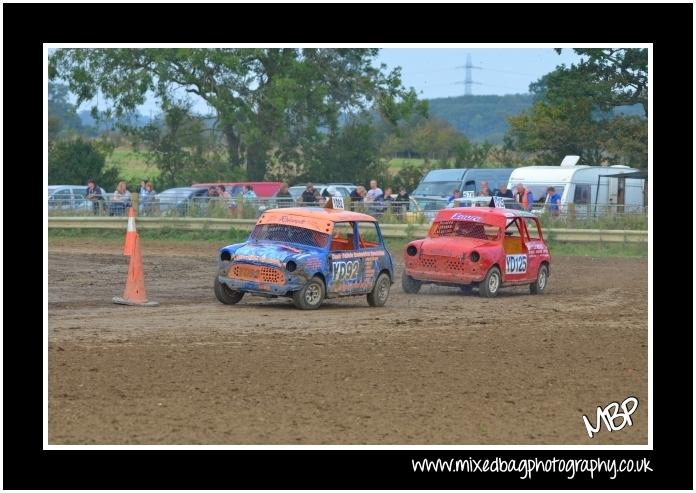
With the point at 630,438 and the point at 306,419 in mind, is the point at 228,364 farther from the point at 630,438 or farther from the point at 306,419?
the point at 630,438

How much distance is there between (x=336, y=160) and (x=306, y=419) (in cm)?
4052

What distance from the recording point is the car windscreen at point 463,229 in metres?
19.4

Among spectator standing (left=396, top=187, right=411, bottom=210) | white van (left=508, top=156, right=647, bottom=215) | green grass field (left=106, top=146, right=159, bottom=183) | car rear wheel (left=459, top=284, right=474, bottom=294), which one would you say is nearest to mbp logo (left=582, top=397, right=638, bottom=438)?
car rear wheel (left=459, top=284, right=474, bottom=294)

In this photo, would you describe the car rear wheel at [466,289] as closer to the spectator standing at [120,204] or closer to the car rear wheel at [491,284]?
the car rear wheel at [491,284]

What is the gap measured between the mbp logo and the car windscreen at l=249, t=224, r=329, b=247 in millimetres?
7077

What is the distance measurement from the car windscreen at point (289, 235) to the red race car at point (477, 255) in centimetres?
268

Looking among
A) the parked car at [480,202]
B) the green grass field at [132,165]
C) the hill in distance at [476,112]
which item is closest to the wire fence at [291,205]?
the parked car at [480,202]

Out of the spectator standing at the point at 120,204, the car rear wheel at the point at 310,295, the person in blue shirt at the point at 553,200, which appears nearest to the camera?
the car rear wheel at the point at 310,295

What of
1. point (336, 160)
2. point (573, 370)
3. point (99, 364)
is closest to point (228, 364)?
point (99, 364)

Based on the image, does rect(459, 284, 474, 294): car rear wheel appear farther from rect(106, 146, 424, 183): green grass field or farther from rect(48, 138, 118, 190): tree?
rect(106, 146, 424, 183): green grass field

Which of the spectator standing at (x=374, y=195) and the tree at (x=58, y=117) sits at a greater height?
the tree at (x=58, y=117)

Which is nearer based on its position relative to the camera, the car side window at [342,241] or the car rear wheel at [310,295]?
the car rear wheel at [310,295]

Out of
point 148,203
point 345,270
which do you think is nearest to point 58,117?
point 148,203

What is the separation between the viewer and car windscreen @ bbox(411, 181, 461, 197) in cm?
3776
